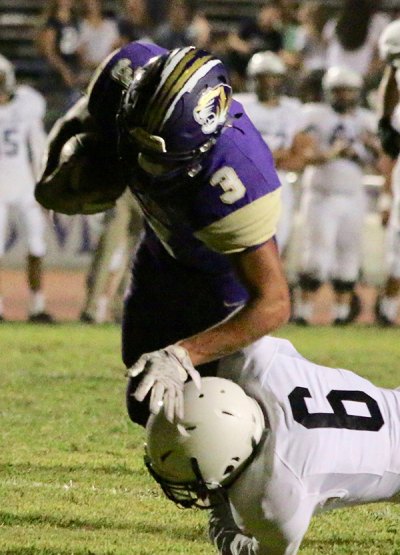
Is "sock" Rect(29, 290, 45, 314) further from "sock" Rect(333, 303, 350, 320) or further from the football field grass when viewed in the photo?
"sock" Rect(333, 303, 350, 320)

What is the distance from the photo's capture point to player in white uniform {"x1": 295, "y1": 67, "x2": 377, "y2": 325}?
988 cm

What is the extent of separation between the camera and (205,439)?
10.4 feet

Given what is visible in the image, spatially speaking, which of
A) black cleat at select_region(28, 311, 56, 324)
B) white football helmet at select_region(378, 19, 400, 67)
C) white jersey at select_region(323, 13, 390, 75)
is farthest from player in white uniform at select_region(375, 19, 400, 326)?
white jersey at select_region(323, 13, 390, 75)

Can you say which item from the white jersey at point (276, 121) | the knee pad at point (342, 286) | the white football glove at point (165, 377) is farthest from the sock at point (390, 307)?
the white football glove at point (165, 377)

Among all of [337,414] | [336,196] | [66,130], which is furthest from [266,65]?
[337,414]

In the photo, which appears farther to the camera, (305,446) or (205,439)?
(305,446)

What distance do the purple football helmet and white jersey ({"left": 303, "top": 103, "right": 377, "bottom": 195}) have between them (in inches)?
261

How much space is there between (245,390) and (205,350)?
24 cm

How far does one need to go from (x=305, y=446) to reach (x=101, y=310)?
643 centimetres

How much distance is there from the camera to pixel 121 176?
4.11 metres

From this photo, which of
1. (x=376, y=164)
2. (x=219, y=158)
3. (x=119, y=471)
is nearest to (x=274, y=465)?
(x=219, y=158)

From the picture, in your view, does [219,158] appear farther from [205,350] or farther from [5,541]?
[5,541]

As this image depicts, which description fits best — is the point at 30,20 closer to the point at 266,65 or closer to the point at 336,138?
the point at 266,65

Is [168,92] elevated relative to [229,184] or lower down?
elevated
